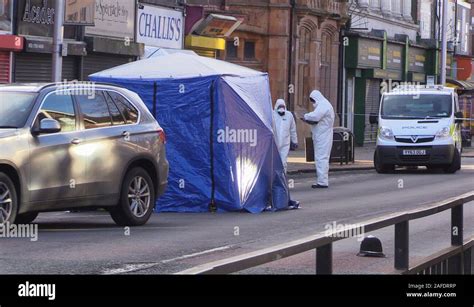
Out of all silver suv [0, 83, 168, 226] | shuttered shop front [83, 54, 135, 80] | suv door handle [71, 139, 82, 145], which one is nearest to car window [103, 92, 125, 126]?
silver suv [0, 83, 168, 226]

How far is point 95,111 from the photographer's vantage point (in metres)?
14.1

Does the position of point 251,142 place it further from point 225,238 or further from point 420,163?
point 420,163

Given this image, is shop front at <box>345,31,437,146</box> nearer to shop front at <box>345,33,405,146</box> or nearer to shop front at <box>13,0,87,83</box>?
shop front at <box>345,33,405,146</box>

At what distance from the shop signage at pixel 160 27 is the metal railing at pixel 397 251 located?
24.4m

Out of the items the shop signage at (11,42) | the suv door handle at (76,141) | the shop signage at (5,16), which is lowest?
the suv door handle at (76,141)

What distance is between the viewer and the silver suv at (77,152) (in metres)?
12.8

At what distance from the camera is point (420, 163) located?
2933 centimetres

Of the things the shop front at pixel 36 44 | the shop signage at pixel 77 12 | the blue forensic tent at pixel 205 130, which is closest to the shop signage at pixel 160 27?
the shop front at pixel 36 44

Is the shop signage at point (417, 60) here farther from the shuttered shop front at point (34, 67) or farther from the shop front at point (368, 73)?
the shuttered shop front at point (34, 67)

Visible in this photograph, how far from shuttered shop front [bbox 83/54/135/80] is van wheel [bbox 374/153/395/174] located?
287 inches

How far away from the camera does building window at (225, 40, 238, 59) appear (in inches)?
1581

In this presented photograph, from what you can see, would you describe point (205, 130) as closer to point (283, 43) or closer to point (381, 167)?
point (381, 167)

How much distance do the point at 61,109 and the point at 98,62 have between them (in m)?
17.3
